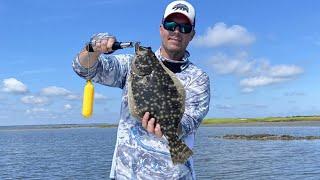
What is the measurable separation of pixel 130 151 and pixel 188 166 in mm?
816

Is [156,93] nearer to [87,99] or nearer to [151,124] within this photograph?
[151,124]

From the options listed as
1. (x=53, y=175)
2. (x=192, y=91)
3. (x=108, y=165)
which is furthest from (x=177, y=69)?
A: (x=108, y=165)

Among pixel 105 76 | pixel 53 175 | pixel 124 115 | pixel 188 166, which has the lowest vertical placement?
pixel 53 175

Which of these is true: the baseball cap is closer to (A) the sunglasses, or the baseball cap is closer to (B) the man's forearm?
(A) the sunglasses

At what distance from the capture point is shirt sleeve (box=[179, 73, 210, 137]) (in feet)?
19.9

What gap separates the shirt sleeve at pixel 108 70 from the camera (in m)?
5.98

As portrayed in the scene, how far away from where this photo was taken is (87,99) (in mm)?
6156

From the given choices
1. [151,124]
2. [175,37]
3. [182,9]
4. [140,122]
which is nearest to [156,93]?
[151,124]

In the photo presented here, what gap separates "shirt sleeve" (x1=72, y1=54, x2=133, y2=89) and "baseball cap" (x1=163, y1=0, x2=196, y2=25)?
764 mm

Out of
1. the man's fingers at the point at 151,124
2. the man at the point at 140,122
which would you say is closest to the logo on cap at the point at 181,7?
the man at the point at 140,122

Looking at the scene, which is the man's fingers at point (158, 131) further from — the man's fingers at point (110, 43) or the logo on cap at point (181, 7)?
the logo on cap at point (181, 7)

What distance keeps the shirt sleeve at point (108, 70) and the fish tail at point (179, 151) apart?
43.4 inches

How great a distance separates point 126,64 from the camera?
20.7ft

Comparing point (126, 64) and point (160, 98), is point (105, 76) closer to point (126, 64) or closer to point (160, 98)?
point (126, 64)
